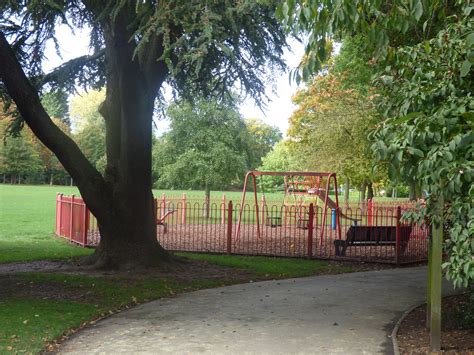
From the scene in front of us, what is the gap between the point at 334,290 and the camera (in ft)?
32.8

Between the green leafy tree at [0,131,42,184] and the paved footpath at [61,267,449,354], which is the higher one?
the green leafy tree at [0,131,42,184]

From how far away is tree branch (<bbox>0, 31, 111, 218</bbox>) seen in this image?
1042cm

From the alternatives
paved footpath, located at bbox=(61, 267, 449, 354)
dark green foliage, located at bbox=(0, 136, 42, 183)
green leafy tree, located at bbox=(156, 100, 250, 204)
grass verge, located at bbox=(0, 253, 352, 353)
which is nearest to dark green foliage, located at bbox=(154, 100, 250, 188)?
green leafy tree, located at bbox=(156, 100, 250, 204)

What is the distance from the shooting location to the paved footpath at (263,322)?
20.8 feet

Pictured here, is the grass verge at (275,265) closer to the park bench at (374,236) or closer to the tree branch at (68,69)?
the park bench at (374,236)

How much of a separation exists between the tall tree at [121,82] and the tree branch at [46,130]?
2 centimetres

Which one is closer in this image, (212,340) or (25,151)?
(212,340)

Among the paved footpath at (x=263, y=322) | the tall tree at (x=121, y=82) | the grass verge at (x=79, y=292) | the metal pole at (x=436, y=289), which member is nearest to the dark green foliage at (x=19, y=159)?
the tall tree at (x=121, y=82)

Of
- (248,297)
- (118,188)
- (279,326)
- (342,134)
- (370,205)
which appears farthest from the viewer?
(342,134)

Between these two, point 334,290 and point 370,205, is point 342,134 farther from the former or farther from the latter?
point 334,290

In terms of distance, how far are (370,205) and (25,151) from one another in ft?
205

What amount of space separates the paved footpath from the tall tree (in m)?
3.06

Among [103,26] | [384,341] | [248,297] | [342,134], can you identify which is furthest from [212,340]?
[342,134]

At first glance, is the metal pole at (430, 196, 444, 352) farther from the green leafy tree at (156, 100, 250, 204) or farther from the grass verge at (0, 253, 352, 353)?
the green leafy tree at (156, 100, 250, 204)
